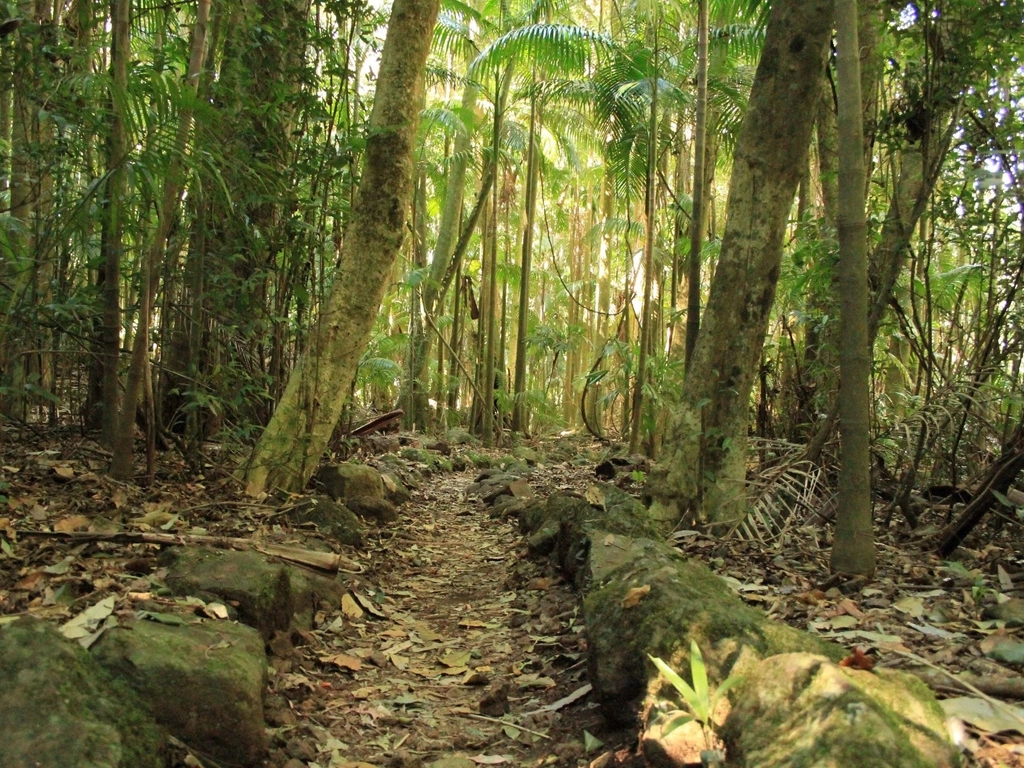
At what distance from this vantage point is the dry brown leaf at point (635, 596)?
2882mm

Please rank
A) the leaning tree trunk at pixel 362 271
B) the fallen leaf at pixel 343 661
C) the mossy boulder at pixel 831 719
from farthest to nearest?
1. the leaning tree trunk at pixel 362 271
2. the fallen leaf at pixel 343 661
3. the mossy boulder at pixel 831 719

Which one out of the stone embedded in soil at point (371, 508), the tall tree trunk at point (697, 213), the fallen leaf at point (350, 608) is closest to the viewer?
the fallen leaf at point (350, 608)

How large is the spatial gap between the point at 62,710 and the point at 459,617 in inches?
101

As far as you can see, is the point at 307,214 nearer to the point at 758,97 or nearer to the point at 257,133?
the point at 257,133

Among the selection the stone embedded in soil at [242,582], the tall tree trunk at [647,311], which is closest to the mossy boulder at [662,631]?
the stone embedded in soil at [242,582]

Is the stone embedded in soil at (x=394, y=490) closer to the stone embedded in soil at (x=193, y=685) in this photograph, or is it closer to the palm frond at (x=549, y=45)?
the stone embedded in soil at (x=193, y=685)

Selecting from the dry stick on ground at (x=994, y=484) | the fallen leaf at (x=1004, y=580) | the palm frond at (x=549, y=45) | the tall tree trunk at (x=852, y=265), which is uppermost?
the palm frond at (x=549, y=45)

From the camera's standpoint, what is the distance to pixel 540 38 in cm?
1038

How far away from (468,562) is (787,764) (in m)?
3.87

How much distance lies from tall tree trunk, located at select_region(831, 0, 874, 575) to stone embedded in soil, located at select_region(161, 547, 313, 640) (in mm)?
2548

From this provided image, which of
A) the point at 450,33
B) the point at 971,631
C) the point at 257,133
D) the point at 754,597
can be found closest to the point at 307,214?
the point at 257,133

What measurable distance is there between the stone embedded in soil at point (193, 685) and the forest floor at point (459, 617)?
19 cm

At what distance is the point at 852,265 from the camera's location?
3.28 meters

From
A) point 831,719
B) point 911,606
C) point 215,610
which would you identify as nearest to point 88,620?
point 215,610
